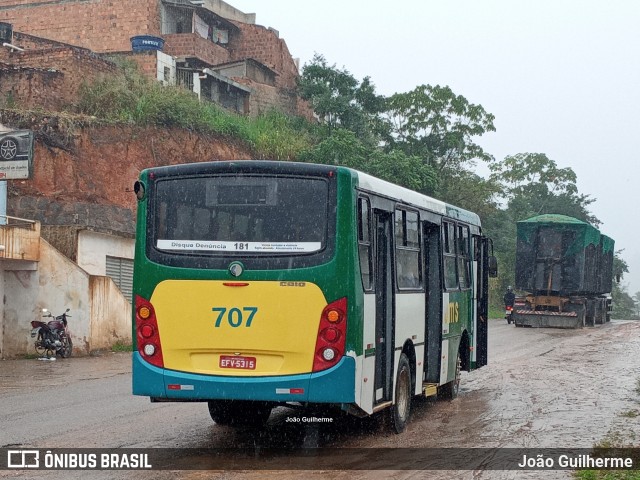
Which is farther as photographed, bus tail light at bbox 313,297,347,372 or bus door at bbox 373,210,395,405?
bus door at bbox 373,210,395,405

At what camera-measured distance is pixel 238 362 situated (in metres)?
9.12

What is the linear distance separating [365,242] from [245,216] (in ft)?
4.30

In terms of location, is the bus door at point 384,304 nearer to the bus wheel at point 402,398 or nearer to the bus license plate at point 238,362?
the bus wheel at point 402,398

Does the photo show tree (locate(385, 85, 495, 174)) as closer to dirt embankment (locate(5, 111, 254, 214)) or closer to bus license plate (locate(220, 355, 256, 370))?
dirt embankment (locate(5, 111, 254, 214))

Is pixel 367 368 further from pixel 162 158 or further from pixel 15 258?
pixel 162 158

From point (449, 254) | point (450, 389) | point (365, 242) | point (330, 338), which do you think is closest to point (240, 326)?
point (330, 338)

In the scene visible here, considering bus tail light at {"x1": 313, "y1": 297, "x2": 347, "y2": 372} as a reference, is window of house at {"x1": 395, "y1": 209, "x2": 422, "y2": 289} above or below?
above

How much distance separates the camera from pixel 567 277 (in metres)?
36.9

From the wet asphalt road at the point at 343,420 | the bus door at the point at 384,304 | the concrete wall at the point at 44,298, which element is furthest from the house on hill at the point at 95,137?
the bus door at the point at 384,304

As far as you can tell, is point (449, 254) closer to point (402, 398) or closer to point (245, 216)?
point (402, 398)

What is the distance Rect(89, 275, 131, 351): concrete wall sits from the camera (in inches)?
960

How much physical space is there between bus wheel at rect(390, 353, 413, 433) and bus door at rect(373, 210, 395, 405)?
0.41 metres

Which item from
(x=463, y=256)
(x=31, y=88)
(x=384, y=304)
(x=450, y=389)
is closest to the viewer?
(x=384, y=304)

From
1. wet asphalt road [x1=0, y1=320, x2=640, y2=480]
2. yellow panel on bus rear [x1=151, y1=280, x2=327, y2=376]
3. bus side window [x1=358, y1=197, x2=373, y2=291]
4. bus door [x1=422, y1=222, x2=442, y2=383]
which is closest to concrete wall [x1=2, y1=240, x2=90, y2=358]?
wet asphalt road [x1=0, y1=320, x2=640, y2=480]
